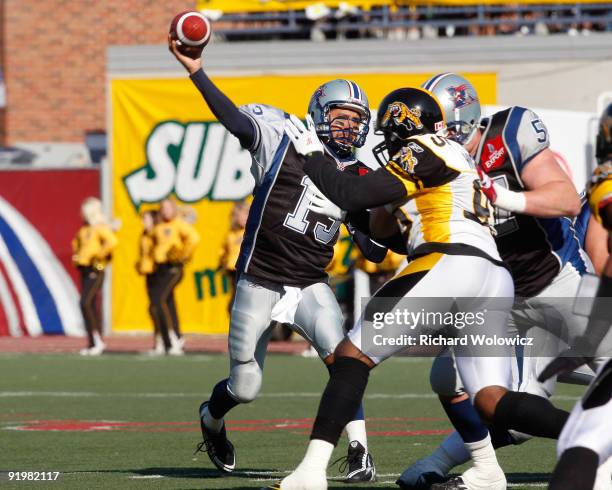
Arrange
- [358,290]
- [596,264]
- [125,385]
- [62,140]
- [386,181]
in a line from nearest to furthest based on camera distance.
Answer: [386,181]
[596,264]
[125,385]
[358,290]
[62,140]

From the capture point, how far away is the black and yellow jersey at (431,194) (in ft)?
17.5

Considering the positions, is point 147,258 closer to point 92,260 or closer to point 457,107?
point 92,260

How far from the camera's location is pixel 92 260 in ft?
53.7

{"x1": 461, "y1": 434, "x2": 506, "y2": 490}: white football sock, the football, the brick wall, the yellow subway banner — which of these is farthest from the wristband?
the brick wall

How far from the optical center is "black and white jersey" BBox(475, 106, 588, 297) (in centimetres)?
587

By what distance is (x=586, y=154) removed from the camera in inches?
578

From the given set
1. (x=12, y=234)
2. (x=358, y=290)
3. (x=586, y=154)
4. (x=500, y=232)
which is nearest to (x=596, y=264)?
(x=500, y=232)

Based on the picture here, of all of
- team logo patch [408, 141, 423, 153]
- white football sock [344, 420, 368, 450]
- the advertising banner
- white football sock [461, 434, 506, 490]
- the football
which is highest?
the football

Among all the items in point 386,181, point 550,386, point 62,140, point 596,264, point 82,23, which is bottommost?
point 62,140

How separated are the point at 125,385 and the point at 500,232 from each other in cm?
668

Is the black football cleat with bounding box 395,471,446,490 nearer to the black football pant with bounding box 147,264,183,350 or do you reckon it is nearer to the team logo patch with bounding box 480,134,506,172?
the team logo patch with bounding box 480,134,506,172

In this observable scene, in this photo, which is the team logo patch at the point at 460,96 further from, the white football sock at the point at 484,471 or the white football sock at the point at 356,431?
the white football sock at the point at 356,431

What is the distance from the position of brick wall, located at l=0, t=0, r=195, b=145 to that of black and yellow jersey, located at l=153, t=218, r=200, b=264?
1103cm

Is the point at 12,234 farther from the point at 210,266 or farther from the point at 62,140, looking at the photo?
the point at 62,140
